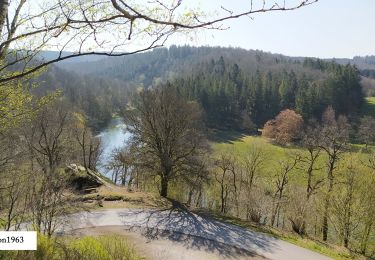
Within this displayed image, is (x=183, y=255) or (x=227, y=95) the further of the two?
(x=227, y=95)

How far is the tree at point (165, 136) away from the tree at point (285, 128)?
5333 cm

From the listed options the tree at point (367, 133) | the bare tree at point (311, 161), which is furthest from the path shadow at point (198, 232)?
the tree at point (367, 133)

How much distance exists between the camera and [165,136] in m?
31.9

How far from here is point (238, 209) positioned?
3462cm

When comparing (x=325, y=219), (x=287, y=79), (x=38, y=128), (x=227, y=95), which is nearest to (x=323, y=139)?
(x=325, y=219)

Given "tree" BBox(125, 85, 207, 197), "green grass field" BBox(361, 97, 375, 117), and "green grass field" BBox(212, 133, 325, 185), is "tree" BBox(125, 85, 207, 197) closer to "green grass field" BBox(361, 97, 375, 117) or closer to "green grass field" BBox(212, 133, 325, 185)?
"green grass field" BBox(212, 133, 325, 185)

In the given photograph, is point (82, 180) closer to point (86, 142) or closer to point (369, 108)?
point (86, 142)

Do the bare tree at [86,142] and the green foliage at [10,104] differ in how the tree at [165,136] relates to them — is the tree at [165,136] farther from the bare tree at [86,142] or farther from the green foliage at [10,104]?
the green foliage at [10,104]

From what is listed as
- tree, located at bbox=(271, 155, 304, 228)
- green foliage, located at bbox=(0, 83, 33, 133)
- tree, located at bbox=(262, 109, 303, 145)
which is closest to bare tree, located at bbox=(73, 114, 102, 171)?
tree, located at bbox=(271, 155, 304, 228)

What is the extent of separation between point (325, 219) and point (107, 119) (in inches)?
3157

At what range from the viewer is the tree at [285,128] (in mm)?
82988

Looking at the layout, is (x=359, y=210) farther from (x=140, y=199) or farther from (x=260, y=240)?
(x=140, y=199)

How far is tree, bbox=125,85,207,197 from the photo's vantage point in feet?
104

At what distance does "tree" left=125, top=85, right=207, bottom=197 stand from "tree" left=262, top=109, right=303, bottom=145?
53.3m
